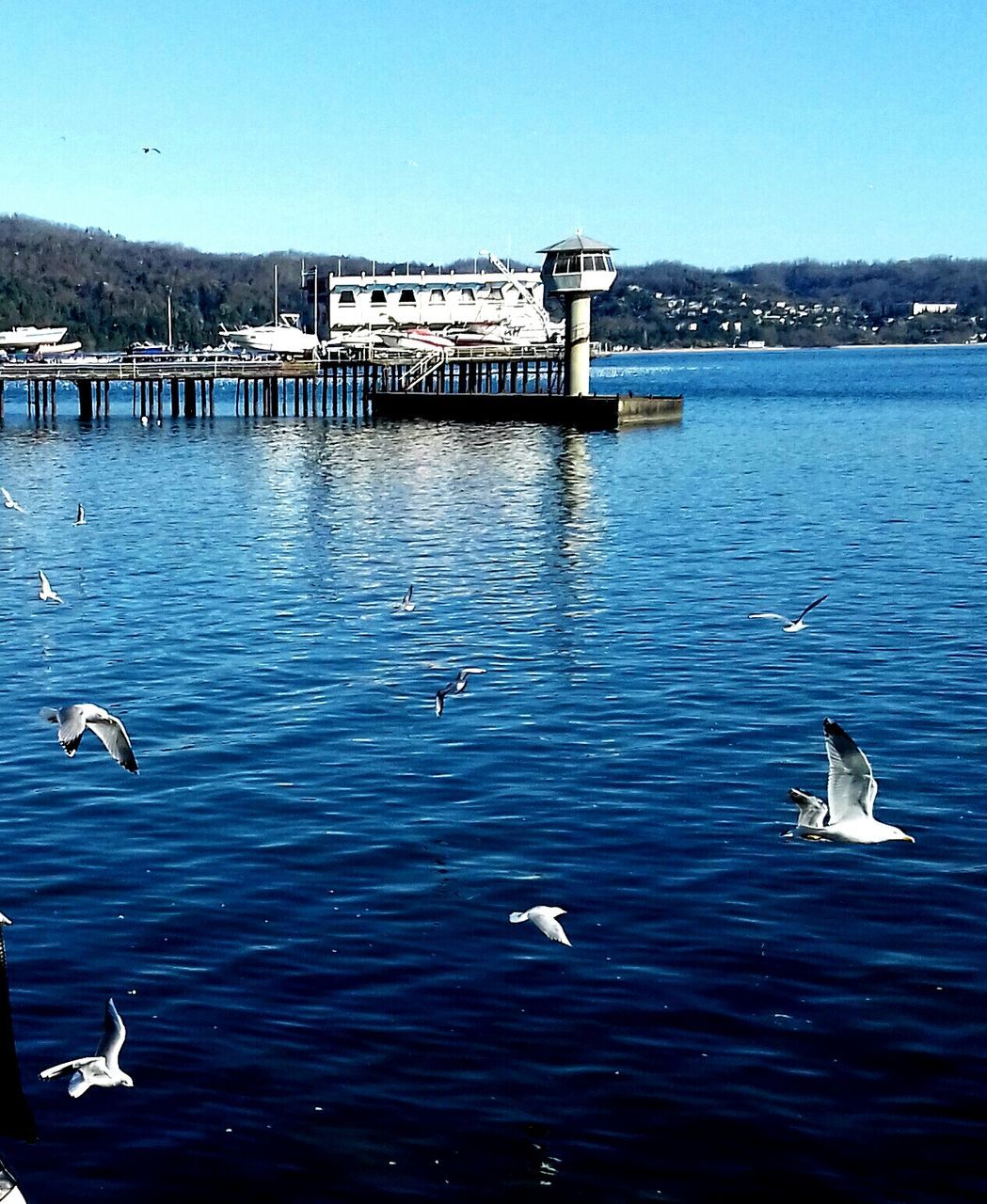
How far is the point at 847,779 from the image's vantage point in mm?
15453

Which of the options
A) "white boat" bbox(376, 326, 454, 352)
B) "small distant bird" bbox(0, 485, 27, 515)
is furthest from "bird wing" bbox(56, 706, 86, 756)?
"white boat" bbox(376, 326, 454, 352)

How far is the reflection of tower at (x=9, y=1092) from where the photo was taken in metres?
10.6

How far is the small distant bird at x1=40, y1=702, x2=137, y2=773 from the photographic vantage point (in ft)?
51.0

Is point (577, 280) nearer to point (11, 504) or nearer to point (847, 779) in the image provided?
point (11, 504)

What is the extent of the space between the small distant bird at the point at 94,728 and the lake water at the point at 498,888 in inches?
71.8

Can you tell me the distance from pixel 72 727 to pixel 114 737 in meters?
1.31

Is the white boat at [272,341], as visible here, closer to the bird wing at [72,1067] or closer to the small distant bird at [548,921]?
the small distant bird at [548,921]

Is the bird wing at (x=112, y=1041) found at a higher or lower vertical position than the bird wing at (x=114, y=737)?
lower

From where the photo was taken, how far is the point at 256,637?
3244 centimetres

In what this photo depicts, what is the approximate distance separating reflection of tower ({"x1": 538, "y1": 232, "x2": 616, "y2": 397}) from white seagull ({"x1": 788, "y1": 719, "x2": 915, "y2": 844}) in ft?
293

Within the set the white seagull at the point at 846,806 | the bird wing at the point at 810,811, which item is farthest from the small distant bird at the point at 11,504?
the white seagull at the point at 846,806

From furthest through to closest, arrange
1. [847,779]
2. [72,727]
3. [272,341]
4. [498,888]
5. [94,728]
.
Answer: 1. [272,341]
2. [498,888]
3. [72,727]
4. [94,728]
5. [847,779]

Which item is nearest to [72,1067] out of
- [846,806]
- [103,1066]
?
[103,1066]

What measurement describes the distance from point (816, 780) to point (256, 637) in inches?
575
